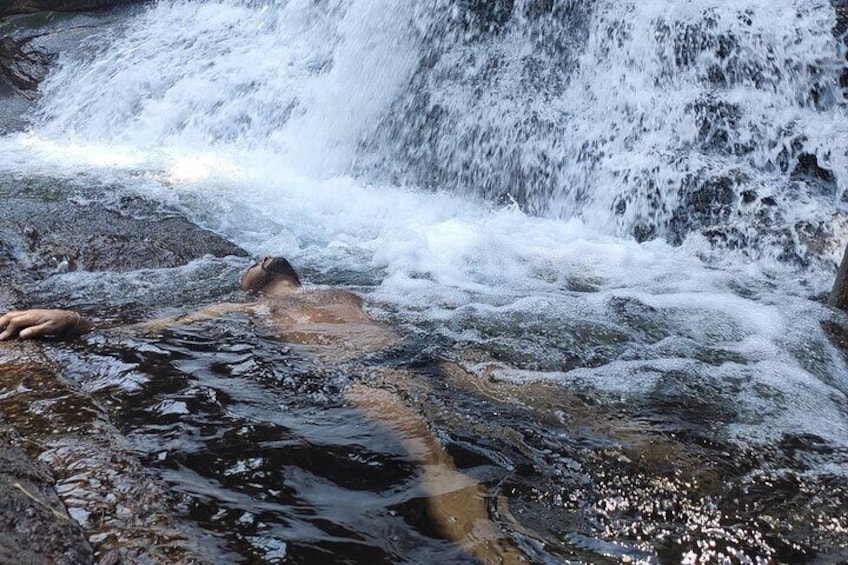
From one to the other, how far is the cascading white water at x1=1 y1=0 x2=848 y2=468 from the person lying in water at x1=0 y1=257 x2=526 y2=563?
0.49 m

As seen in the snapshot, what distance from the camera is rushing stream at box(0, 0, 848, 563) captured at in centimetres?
273

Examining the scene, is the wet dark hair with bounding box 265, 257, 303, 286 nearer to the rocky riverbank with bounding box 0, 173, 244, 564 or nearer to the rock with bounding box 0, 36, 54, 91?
the rocky riverbank with bounding box 0, 173, 244, 564

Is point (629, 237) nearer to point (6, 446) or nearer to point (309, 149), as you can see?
point (309, 149)

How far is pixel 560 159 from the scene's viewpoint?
26.5ft

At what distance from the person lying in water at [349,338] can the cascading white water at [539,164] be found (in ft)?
1.61

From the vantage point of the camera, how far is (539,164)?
816 cm

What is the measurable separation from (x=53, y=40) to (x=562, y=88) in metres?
8.78

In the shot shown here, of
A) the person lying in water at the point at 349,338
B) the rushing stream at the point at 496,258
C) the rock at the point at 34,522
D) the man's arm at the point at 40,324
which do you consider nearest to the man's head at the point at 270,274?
the person lying in water at the point at 349,338

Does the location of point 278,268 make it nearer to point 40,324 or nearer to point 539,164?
point 40,324

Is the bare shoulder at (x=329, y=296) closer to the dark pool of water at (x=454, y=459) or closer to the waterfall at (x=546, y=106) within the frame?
the dark pool of water at (x=454, y=459)

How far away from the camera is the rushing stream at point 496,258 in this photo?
273 cm

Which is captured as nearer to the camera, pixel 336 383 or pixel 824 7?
pixel 336 383

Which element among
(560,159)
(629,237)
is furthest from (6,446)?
(560,159)

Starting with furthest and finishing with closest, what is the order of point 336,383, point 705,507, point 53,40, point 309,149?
point 53,40, point 309,149, point 336,383, point 705,507
